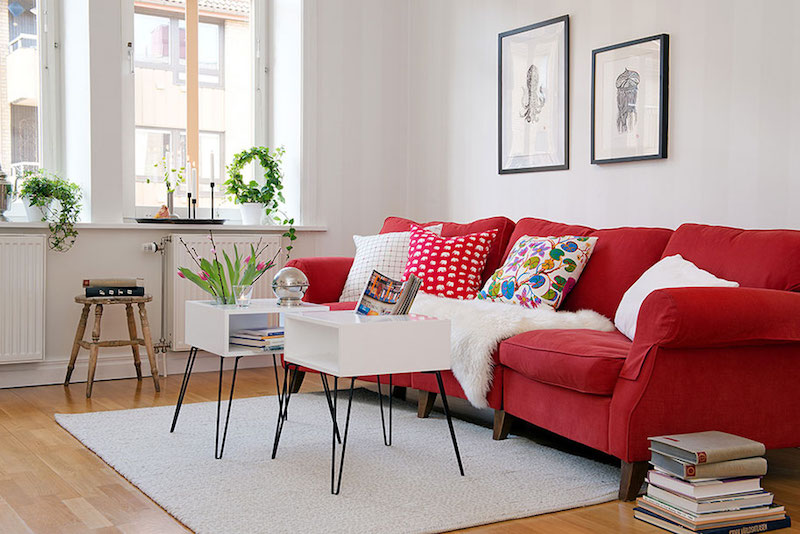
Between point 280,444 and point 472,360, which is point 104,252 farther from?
point 472,360

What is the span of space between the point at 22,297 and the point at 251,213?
137 cm

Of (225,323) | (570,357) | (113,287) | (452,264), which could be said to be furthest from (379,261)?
(570,357)

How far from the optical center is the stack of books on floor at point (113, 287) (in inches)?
A: 172

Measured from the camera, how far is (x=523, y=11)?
4715 mm

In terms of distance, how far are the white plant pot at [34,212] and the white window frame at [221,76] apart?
522 millimetres

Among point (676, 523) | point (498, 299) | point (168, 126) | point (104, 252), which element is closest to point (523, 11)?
point (498, 299)

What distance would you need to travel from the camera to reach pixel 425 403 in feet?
12.2

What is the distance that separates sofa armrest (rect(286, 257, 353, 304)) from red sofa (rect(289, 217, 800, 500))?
135 centimetres

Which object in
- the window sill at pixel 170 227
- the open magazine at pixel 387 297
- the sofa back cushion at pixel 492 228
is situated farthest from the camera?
the window sill at pixel 170 227

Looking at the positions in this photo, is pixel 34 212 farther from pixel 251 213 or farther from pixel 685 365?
pixel 685 365

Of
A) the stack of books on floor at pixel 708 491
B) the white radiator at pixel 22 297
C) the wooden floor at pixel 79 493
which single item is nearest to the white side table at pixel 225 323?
the wooden floor at pixel 79 493

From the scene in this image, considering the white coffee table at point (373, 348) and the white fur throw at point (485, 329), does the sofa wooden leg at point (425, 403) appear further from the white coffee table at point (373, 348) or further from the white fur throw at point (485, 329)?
the white coffee table at point (373, 348)

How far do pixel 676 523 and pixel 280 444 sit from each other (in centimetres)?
146

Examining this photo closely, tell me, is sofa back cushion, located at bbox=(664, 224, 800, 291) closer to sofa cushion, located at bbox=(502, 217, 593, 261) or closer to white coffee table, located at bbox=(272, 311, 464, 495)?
sofa cushion, located at bbox=(502, 217, 593, 261)
